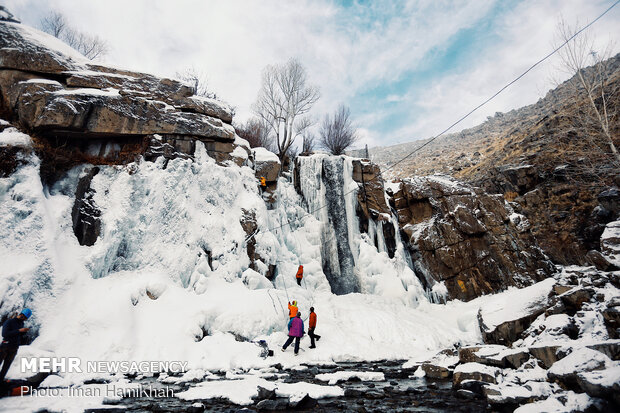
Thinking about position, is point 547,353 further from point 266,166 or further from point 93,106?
point 93,106

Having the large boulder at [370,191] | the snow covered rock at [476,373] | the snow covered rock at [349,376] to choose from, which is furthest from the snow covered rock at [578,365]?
the large boulder at [370,191]

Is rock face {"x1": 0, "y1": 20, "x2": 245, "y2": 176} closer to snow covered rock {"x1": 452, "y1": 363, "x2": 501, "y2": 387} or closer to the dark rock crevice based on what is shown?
the dark rock crevice

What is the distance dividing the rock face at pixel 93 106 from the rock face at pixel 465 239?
32.1 ft

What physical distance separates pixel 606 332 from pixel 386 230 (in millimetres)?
9460

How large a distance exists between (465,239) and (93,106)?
1673 centimetres

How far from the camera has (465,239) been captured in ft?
45.5

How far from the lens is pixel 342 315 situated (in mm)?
9734

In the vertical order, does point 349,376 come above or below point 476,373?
below

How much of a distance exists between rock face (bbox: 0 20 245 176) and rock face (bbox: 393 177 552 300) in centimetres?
979

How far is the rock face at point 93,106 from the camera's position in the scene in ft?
28.5

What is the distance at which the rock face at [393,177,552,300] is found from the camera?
13266 millimetres

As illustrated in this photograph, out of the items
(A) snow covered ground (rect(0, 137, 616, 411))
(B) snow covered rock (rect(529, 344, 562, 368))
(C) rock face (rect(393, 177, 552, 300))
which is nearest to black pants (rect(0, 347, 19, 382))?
(A) snow covered ground (rect(0, 137, 616, 411))

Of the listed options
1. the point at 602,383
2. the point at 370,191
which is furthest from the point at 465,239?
the point at 602,383

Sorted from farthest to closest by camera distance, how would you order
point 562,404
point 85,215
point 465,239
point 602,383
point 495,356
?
point 465,239, point 85,215, point 495,356, point 562,404, point 602,383
